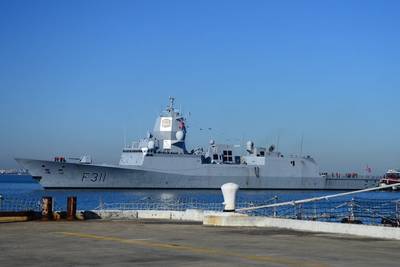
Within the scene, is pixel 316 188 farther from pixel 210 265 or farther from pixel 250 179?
pixel 210 265

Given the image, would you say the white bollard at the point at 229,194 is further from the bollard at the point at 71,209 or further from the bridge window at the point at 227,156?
the bridge window at the point at 227,156

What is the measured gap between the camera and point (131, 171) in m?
78.7

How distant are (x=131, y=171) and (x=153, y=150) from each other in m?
4.65

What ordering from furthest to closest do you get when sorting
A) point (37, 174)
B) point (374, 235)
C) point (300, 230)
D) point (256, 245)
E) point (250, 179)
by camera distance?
point (250, 179) < point (37, 174) < point (300, 230) < point (374, 235) < point (256, 245)

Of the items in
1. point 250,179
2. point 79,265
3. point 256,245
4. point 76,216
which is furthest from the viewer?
point 250,179

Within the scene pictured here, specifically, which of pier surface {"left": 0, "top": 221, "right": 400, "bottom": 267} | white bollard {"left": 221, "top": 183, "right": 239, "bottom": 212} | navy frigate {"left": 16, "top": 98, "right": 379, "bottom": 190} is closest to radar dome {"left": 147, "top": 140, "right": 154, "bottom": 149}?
navy frigate {"left": 16, "top": 98, "right": 379, "bottom": 190}

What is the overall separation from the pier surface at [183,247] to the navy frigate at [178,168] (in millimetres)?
64416

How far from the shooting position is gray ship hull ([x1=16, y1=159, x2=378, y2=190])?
77500 mm

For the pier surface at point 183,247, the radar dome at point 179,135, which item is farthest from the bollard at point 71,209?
the radar dome at point 179,135

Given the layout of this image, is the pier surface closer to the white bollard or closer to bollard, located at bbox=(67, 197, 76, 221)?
the white bollard

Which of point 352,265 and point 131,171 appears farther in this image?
point 131,171

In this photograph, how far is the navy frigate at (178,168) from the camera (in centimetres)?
7781

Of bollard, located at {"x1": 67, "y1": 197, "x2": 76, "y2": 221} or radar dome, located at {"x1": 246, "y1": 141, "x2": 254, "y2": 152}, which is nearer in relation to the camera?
bollard, located at {"x1": 67, "y1": 197, "x2": 76, "y2": 221}

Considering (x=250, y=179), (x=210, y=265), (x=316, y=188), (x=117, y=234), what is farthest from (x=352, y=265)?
(x=316, y=188)
